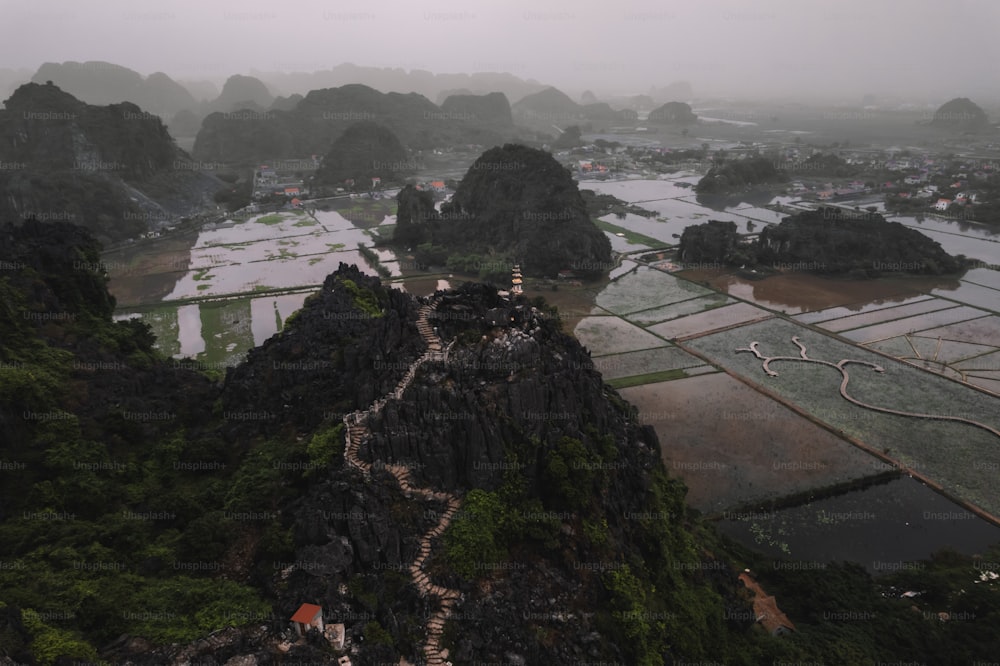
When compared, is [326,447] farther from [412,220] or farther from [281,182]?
[281,182]

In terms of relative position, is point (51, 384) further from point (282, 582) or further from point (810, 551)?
point (810, 551)

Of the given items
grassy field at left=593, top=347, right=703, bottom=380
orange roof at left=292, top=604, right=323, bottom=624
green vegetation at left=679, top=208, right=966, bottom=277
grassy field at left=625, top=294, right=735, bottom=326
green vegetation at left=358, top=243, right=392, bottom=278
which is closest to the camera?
orange roof at left=292, top=604, right=323, bottom=624

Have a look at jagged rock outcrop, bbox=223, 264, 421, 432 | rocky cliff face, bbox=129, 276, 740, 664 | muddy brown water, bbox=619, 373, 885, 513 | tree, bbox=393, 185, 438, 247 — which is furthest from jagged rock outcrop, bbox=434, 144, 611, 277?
rocky cliff face, bbox=129, 276, 740, 664

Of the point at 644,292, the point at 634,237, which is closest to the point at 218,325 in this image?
the point at 644,292

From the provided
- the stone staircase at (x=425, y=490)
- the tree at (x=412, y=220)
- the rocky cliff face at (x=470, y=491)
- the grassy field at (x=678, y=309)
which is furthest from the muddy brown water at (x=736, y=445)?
the tree at (x=412, y=220)

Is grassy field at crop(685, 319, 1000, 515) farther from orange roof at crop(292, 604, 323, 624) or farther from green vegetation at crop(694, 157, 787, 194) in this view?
green vegetation at crop(694, 157, 787, 194)
